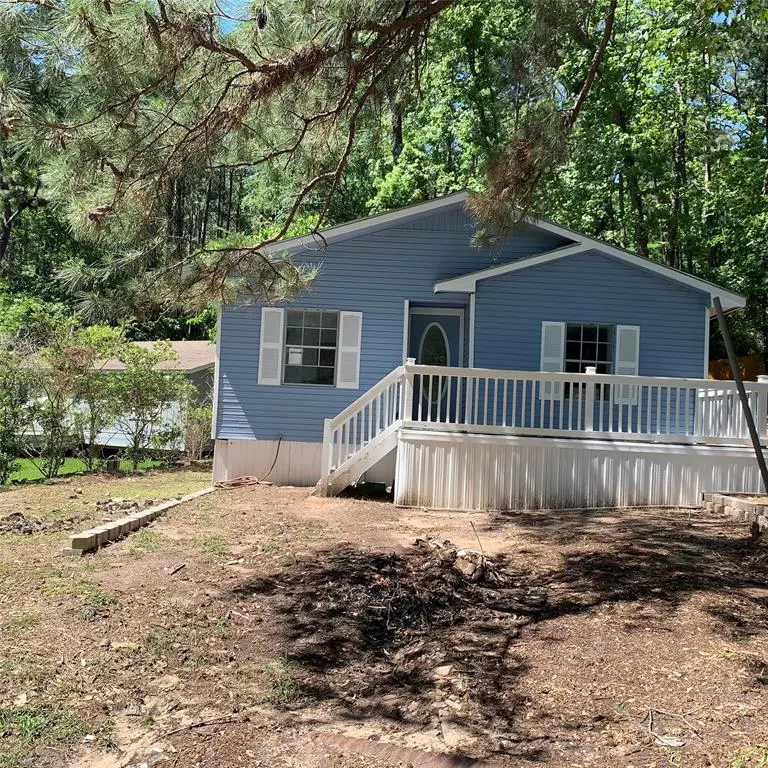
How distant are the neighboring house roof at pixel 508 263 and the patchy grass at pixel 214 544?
5.44m

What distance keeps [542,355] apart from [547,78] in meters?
4.67

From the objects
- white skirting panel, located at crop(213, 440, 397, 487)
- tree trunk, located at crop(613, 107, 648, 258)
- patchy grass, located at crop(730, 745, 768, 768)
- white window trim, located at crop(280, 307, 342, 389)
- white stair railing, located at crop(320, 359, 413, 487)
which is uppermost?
tree trunk, located at crop(613, 107, 648, 258)

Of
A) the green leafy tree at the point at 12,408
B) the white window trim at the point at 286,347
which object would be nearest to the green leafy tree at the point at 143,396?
the green leafy tree at the point at 12,408

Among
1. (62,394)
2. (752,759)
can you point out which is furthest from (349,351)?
(752,759)

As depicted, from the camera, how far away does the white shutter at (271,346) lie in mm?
11656

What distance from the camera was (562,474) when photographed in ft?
30.5

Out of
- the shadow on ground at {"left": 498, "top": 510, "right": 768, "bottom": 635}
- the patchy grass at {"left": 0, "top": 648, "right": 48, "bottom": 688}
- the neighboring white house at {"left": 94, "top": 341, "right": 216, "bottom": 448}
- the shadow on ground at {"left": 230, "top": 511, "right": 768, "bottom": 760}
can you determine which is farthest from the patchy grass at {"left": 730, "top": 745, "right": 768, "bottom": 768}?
the neighboring white house at {"left": 94, "top": 341, "right": 216, "bottom": 448}

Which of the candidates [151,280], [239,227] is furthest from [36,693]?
[239,227]

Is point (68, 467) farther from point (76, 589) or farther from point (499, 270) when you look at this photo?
point (76, 589)

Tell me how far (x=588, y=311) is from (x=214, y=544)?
7.26 metres

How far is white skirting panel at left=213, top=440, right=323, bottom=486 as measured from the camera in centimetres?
1160

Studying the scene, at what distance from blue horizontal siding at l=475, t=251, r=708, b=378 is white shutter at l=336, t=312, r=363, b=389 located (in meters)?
1.87

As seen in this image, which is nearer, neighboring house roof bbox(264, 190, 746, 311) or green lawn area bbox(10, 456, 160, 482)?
neighboring house roof bbox(264, 190, 746, 311)

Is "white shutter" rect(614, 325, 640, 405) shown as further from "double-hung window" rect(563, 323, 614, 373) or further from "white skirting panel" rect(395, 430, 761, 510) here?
"white skirting panel" rect(395, 430, 761, 510)
